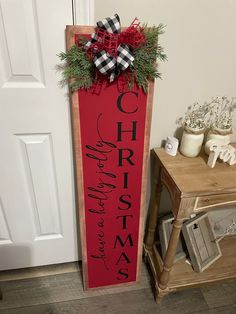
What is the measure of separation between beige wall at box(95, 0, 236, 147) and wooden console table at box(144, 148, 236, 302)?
20cm

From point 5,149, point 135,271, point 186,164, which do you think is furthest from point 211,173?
point 5,149

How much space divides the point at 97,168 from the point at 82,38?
0.51 metres

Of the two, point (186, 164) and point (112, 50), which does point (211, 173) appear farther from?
point (112, 50)

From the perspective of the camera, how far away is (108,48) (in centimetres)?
79

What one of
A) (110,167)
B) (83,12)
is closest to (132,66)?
(83,12)

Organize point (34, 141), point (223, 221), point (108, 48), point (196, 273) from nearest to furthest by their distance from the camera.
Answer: point (108, 48) → point (34, 141) → point (196, 273) → point (223, 221)

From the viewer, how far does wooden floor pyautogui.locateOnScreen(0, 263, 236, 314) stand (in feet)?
4.23

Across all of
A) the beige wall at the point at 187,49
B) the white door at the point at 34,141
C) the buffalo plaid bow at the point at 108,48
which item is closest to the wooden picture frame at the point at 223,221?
the beige wall at the point at 187,49

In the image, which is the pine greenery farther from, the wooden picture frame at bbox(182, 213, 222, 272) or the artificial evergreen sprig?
the wooden picture frame at bbox(182, 213, 222, 272)

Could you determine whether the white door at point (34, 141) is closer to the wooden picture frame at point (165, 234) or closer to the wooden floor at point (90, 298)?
the wooden floor at point (90, 298)

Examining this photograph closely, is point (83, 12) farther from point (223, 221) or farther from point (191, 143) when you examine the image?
point (223, 221)

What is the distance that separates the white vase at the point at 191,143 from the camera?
108 cm

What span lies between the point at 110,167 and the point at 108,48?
0.48 m

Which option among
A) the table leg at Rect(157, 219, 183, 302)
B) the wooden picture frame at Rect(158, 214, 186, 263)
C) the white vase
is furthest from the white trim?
the wooden picture frame at Rect(158, 214, 186, 263)
